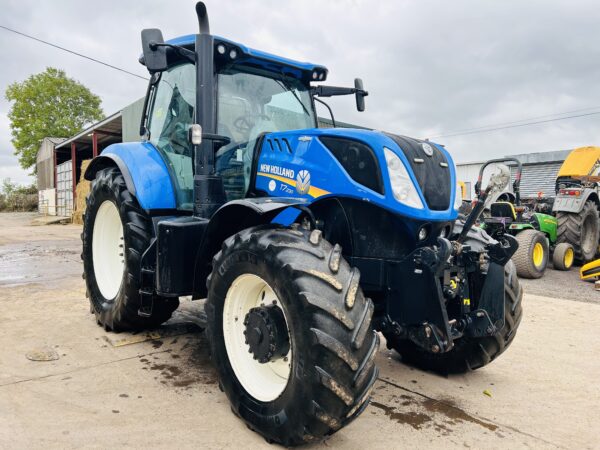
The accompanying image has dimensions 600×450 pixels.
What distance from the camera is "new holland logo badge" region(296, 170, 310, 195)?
10.1 feet

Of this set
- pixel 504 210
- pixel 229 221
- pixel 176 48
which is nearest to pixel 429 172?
pixel 229 221

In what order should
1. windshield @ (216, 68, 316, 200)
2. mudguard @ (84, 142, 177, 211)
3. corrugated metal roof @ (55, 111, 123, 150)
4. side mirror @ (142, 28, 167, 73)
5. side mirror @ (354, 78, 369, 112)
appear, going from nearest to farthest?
side mirror @ (142, 28, 167, 73) < windshield @ (216, 68, 316, 200) < mudguard @ (84, 142, 177, 211) < side mirror @ (354, 78, 369, 112) < corrugated metal roof @ (55, 111, 123, 150)

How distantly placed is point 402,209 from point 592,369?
2451mm

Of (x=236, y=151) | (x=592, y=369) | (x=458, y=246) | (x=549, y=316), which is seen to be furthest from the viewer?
(x=549, y=316)

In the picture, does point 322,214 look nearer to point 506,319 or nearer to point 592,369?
point 506,319

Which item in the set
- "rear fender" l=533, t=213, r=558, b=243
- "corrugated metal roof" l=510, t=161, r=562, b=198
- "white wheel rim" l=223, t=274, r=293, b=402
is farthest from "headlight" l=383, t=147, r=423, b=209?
"corrugated metal roof" l=510, t=161, r=562, b=198

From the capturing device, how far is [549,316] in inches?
224

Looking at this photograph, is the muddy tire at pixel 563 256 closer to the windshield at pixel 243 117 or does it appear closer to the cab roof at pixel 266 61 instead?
the cab roof at pixel 266 61

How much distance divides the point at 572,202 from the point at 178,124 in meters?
8.91

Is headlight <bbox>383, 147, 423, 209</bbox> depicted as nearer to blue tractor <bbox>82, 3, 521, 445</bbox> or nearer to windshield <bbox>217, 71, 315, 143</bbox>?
blue tractor <bbox>82, 3, 521, 445</bbox>

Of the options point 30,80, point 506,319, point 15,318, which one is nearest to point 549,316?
point 506,319

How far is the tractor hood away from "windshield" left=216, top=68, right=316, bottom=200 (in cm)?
41

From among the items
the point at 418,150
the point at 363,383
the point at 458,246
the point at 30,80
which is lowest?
the point at 363,383

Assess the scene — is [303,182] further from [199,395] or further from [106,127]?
[106,127]
